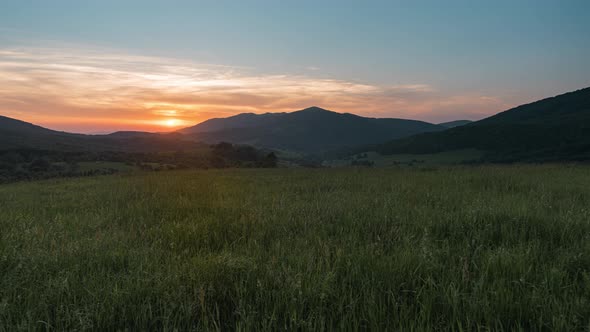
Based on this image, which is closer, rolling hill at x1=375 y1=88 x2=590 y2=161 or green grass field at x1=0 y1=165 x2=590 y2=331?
green grass field at x1=0 y1=165 x2=590 y2=331

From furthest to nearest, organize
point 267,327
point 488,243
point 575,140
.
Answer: point 575,140, point 488,243, point 267,327

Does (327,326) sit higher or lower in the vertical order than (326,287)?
lower

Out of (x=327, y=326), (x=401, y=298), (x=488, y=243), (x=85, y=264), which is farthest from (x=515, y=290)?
(x=85, y=264)

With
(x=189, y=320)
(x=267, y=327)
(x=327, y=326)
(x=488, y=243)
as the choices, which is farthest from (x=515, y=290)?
(x=189, y=320)

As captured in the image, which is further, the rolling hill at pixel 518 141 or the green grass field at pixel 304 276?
the rolling hill at pixel 518 141

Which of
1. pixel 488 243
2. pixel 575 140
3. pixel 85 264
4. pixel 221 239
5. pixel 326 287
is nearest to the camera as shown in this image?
pixel 326 287

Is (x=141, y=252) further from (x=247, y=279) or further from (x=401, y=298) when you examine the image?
(x=401, y=298)

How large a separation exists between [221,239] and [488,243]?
11.3ft

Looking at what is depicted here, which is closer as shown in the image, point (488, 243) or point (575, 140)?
point (488, 243)

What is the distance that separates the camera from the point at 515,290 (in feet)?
8.22

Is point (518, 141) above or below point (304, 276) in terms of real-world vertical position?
above

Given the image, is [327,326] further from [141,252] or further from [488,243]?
[488,243]

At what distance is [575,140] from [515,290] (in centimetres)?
21479

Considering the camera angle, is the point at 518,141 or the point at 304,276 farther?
the point at 518,141
